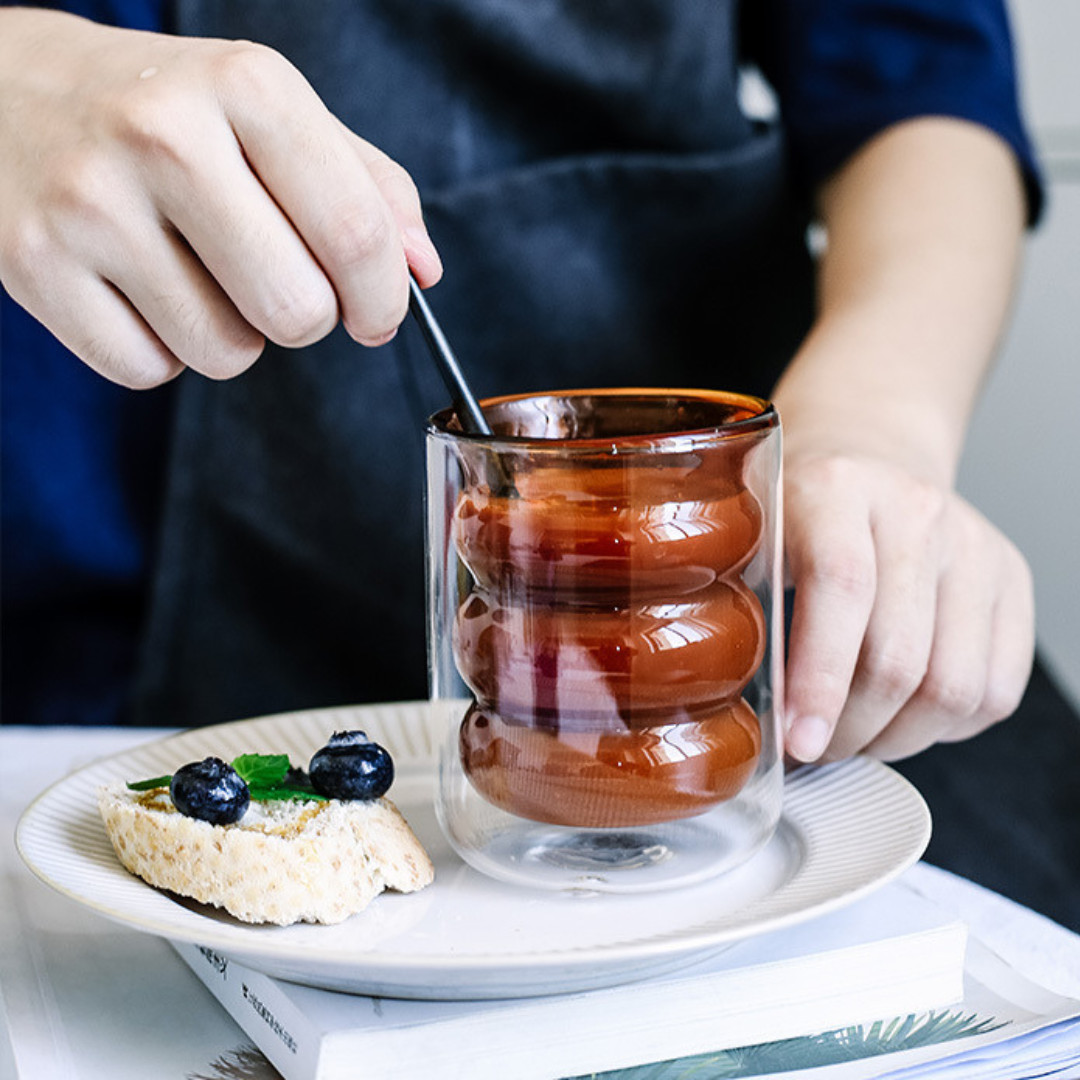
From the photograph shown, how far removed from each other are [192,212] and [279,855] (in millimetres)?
226

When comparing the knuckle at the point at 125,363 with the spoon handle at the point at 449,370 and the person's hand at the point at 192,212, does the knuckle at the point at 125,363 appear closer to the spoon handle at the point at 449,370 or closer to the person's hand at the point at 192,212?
the person's hand at the point at 192,212

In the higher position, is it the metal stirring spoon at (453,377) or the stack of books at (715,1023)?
the metal stirring spoon at (453,377)

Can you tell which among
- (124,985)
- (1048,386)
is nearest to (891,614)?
(124,985)

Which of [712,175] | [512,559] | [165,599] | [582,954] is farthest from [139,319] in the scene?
[712,175]

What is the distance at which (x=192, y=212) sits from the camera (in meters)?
0.50

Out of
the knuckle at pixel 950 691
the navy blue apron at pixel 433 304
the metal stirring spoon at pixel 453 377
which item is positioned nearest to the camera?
the metal stirring spoon at pixel 453 377

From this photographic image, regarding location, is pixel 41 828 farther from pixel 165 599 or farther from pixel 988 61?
pixel 988 61

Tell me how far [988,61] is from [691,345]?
12.6 inches

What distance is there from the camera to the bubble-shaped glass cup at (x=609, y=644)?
0.50 meters

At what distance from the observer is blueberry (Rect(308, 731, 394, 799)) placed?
53cm

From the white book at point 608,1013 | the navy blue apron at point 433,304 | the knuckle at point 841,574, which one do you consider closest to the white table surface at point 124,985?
the white book at point 608,1013

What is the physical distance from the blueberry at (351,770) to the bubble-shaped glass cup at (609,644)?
0.04m

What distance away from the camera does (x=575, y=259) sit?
100cm

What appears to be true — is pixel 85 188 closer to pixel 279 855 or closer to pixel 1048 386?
pixel 279 855
